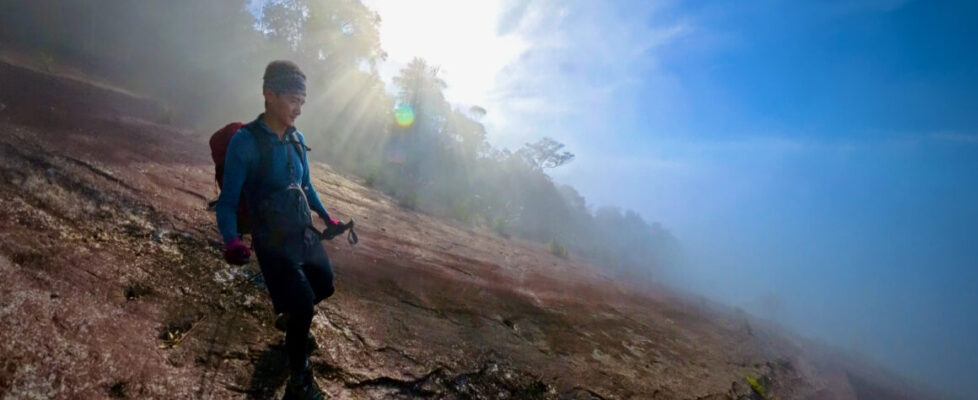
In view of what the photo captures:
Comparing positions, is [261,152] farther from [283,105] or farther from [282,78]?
[282,78]

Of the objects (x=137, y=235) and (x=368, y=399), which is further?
(x=137, y=235)

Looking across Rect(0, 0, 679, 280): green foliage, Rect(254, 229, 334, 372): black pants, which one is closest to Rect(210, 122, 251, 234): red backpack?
Rect(254, 229, 334, 372): black pants

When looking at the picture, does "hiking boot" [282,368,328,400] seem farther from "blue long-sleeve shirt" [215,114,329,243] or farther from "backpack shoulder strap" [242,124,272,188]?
"backpack shoulder strap" [242,124,272,188]

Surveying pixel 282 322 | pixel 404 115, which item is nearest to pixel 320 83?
pixel 404 115

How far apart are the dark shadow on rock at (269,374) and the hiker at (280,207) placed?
0.20 m

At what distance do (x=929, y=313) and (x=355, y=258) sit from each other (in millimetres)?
224702

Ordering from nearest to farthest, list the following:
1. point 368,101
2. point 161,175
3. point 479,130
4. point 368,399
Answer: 1. point 368,399
2. point 161,175
3. point 368,101
4. point 479,130

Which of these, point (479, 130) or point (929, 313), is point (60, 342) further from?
point (929, 313)

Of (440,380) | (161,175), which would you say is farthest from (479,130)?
(440,380)

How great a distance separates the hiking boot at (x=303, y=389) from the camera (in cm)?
268

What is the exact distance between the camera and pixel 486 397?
11.8 feet

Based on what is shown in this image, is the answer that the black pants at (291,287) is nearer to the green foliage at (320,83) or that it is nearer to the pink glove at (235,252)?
the pink glove at (235,252)

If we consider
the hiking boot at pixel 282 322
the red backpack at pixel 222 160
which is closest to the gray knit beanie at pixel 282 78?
the red backpack at pixel 222 160

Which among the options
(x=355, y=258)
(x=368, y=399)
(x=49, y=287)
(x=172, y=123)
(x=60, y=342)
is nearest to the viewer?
(x=60, y=342)
